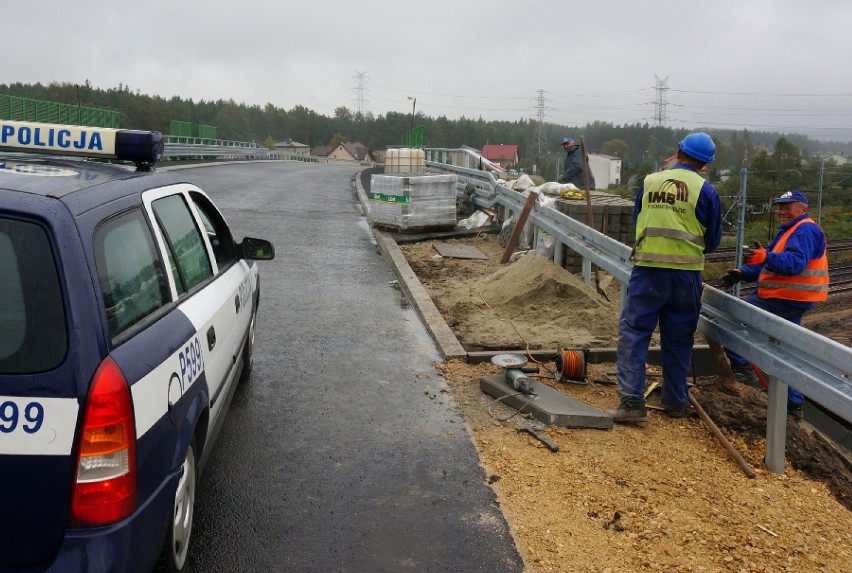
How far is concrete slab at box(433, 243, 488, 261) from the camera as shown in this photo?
12773 millimetres

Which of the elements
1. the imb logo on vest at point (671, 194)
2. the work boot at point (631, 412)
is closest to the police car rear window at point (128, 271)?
the work boot at point (631, 412)

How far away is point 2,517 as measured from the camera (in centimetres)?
257

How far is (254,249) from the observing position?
5723 millimetres

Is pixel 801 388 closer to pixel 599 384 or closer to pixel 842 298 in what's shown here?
pixel 599 384

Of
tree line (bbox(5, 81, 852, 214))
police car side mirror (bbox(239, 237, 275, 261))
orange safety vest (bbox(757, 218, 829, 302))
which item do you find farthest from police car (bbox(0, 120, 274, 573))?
tree line (bbox(5, 81, 852, 214))

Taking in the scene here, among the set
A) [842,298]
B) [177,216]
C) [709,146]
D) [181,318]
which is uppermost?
[709,146]

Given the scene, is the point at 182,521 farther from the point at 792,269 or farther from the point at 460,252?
→ the point at 460,252

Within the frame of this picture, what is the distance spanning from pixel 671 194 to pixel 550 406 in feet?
5.82

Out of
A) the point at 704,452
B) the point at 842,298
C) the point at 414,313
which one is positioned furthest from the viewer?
the point at 842,298

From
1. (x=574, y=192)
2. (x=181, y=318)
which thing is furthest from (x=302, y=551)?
(x=574, y=192)

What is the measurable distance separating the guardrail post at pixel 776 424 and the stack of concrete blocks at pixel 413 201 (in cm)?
1014

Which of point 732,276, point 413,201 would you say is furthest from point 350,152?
point 732,276

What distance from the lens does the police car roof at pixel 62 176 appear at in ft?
9.53

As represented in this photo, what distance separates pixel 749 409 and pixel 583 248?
291 cm
